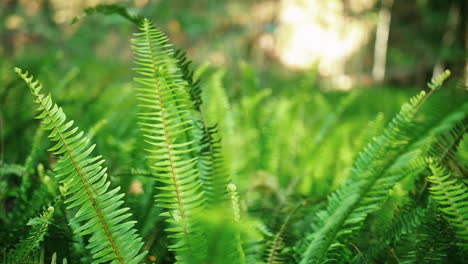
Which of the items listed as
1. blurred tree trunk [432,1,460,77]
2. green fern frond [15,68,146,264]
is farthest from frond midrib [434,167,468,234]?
blurred tree trunk [432,1,460,77]

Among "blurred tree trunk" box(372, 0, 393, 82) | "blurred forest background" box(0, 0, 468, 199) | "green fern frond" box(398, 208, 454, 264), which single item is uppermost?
"blurred tree trunk" box(372, 0, 393, 82)

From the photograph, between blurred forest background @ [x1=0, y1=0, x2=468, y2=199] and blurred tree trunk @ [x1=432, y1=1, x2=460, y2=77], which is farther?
blurred tree trunk @ [x1=432, y1=1, x2=460, y2=77]

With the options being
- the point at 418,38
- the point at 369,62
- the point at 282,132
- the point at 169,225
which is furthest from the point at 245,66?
the point at 369,62

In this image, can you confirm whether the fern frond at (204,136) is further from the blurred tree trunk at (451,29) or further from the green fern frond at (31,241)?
the blurred tree trunk at (451,29)

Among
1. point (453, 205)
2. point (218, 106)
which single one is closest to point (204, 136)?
point (453, 205)

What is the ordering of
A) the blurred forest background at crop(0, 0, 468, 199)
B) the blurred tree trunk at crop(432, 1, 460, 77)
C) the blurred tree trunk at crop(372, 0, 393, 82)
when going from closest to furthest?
the blurred forest background at crop(0, 0, 468, 199) < the blurred tree trunk at crop(432, 1, 460, 77) < the blurred tree trunk at crop(372, 0, 393, 82)

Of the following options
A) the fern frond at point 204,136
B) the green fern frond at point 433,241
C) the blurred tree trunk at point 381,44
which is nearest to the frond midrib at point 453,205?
the green fern frond at point 433,241

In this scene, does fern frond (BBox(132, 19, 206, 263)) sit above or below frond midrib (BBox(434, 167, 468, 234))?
above

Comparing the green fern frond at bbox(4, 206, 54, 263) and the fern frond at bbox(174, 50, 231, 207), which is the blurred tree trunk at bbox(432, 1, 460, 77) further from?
the green fern frond at bbox(4, 206, 54, 263)

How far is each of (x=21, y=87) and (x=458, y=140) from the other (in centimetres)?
136

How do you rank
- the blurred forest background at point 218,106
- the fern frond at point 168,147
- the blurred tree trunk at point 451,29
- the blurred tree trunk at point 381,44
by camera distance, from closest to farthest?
the fern frond at point 168,147
the blurred forest background at point 218,106
the blurred tree trunk at point 451,29
the blurred tree trunk at point 381,44

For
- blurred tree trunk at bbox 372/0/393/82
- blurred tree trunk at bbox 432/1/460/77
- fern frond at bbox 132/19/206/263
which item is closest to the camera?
fern frond at bbox 132/19/206/263

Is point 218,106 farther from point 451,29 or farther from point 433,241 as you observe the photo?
point 451,29

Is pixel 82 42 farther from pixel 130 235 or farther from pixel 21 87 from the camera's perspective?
pixel 130 235
